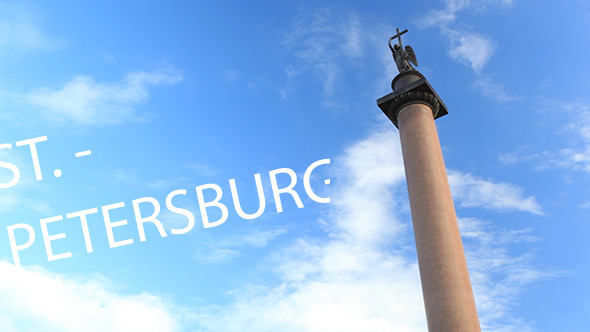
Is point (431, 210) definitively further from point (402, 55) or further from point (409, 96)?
point (402, 55)

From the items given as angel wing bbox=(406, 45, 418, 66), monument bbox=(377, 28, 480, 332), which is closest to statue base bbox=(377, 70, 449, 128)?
monument bbox=(377, 28, 480, 332)

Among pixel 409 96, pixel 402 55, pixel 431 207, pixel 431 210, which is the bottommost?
pixel 431 210

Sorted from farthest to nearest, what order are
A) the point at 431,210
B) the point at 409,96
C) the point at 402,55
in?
1. the point at 402,55
2. the point at 409,96
3. the point at 431,210

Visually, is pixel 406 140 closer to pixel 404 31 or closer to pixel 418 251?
pixel 418 251

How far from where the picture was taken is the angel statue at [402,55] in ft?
86.8

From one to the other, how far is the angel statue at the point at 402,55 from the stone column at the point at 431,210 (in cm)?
100

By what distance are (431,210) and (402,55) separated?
9581 mm

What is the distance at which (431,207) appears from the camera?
20656 mm

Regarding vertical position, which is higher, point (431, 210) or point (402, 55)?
point (402, 55)

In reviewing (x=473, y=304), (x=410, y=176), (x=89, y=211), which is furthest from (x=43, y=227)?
(x=473, y=304)

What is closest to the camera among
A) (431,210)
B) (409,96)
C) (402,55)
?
(431,210)

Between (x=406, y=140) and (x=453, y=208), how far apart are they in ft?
11.9

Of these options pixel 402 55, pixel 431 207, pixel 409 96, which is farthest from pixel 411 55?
pixel 431 207

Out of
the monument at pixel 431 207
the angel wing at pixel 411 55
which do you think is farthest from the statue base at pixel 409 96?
the angel wing at pixel 411 55
